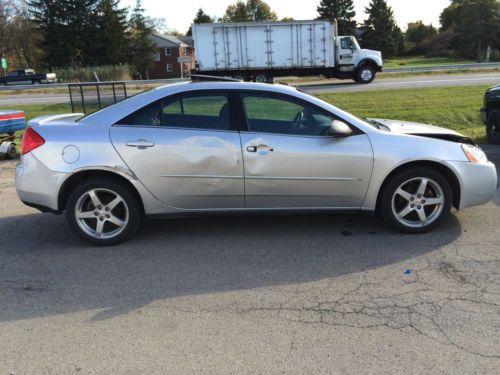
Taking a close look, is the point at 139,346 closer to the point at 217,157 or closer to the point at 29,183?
the point at 217,157

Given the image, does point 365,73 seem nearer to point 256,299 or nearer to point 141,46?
point 256,299

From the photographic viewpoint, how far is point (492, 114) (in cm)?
891

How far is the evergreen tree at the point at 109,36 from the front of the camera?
185 ft

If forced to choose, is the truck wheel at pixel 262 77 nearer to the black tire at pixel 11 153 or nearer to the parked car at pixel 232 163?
the black tire at pixel 11 153

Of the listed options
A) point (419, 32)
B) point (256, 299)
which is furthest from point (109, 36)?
point (256, 299)

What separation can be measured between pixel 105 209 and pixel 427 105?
11170mm

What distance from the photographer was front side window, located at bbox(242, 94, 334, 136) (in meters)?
4.68

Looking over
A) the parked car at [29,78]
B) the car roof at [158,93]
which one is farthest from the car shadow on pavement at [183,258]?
the parked car at [29,78]

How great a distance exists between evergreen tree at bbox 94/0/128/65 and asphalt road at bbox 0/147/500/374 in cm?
5603

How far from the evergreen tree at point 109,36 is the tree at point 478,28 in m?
45.7

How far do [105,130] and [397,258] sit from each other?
2.96m

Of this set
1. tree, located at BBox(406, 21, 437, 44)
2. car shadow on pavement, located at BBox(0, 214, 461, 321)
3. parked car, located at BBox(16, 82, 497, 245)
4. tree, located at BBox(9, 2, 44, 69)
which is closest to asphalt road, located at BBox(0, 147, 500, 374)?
car shadow on pavement, located at BBox(0, 214, 461, 321)

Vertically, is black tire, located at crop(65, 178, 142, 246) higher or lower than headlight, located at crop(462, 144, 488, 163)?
lower

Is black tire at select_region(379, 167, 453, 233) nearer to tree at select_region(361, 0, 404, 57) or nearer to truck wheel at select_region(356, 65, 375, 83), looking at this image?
truck wheel at select_region(356, 65, 375, 83)
